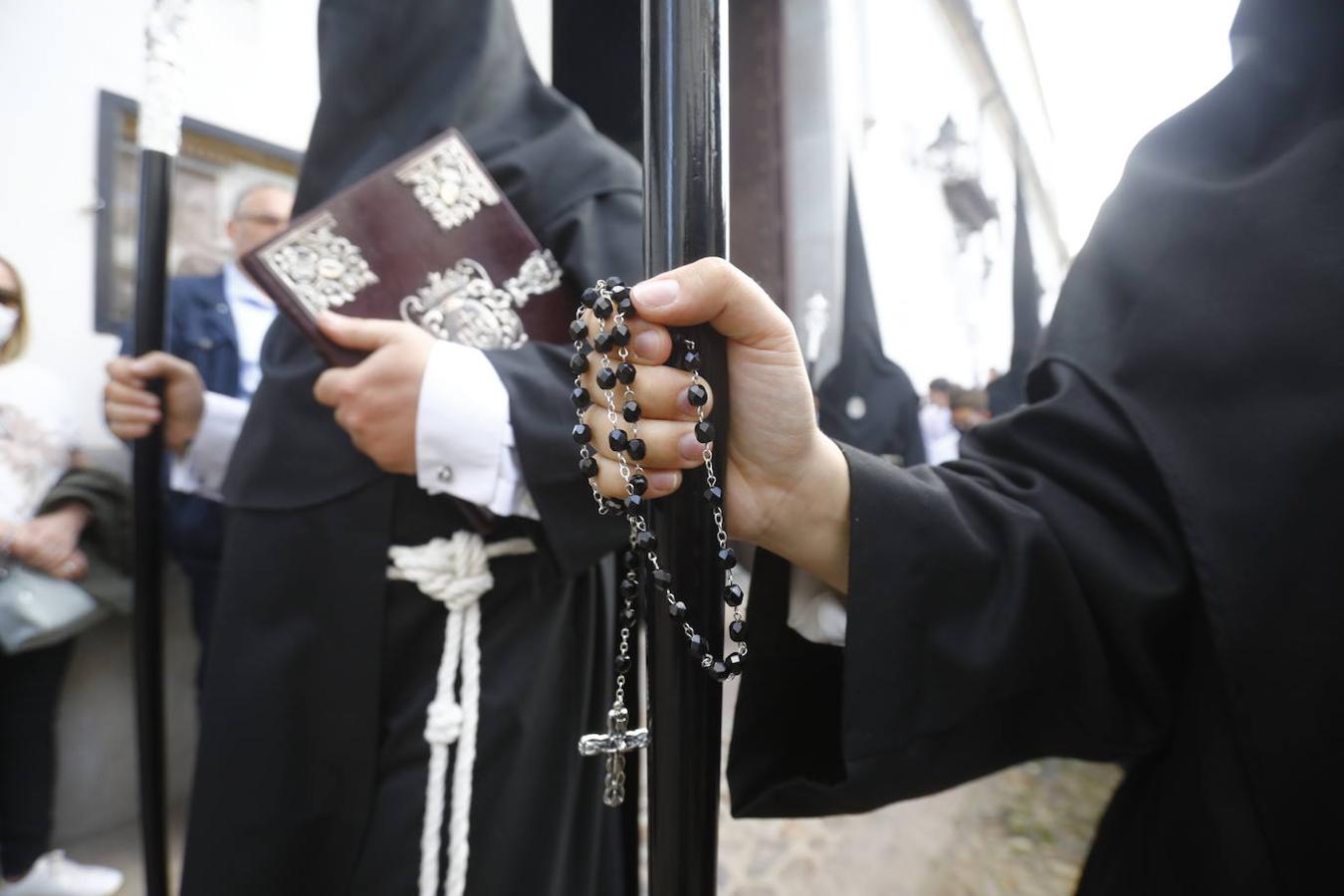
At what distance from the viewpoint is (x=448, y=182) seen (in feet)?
2.28

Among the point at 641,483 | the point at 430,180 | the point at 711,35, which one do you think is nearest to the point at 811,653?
the point at 641,483

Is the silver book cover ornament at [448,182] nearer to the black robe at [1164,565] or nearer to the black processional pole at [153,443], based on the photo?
the black processional pole at [153,443]

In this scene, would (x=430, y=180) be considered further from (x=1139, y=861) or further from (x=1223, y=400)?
(x=1139, y=861)

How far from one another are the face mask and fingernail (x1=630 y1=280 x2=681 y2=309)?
150cm

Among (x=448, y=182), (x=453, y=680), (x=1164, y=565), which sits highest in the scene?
(x=448, y=182)

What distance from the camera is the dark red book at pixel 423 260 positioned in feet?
2.11

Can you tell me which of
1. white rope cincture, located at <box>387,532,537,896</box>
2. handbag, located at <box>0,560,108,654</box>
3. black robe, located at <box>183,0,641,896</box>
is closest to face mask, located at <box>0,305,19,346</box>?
handbag, located at <box>0,560,108,654</box>

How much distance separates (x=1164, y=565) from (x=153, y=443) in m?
1.11

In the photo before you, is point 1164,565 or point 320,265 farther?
Result: point 320,265

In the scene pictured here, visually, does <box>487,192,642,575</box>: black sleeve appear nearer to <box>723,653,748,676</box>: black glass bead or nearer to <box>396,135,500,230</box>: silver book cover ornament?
<box>396,135,500,230</box>: silver book cover ornament

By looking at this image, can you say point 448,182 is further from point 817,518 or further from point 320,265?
point 817,518

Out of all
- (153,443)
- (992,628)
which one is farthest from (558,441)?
(153,443)

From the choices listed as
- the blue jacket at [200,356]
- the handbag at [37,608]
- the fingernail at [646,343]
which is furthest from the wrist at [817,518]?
the handbag at [37,608]

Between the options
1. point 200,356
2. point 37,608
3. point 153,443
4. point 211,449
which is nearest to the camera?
point 153,443
